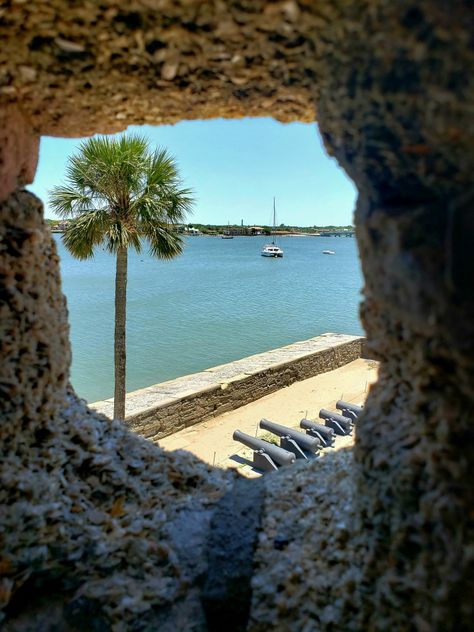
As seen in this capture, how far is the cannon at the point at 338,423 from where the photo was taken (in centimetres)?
915

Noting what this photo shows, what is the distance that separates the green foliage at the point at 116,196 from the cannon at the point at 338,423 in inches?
186

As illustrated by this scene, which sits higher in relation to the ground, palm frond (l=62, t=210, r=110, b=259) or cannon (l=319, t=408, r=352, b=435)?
palm frond (l=62, t=210, r=110, b=259)

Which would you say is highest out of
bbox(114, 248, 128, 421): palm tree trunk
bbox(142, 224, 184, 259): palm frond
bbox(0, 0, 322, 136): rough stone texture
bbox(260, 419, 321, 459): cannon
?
bbox(0, 0, 322, 136): rough stone texture

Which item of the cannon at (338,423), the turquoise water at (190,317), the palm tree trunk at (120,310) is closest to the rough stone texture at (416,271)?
the cannon at (338,423)

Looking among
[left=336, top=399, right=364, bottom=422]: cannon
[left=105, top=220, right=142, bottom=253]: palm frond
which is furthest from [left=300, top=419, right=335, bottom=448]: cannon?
[left=105, top=220, right=142, bottom=253]: palm frond

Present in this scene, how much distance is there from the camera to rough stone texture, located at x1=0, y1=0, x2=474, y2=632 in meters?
1.62

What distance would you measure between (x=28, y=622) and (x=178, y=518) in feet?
3.26

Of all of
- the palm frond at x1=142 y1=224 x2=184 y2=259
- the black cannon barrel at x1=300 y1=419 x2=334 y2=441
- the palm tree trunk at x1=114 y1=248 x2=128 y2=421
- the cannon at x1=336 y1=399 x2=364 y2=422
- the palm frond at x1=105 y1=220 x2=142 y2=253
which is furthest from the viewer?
the cannon at x1=336 y1=399 x2=364 y2=422

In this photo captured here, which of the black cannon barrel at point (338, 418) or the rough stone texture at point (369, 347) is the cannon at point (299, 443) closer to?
the black cannon barrel at point (338, 418)

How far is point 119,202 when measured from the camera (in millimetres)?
9312

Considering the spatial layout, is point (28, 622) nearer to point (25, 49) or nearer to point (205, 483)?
point (205, 483)

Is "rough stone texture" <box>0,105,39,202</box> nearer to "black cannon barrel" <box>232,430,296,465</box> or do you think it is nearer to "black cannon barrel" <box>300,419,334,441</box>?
"black cannon barrel" <box>232,430,296,465</box>

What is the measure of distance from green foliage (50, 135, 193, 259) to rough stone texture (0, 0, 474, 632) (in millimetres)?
6334

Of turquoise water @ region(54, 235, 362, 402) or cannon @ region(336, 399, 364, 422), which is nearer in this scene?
cannon @ region(336, 399, 364, 422)
